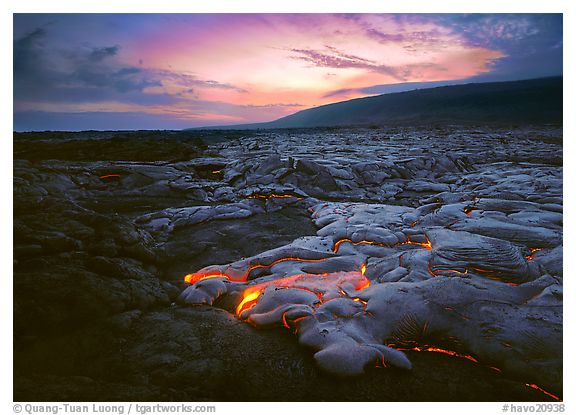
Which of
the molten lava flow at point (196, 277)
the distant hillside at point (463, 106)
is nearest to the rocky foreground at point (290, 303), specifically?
the molten lava flow at point (196, 277)

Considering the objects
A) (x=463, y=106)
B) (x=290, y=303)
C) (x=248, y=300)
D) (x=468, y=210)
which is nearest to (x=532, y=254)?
(x=468, y=210)

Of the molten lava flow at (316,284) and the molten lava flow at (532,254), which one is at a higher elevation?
the molten lava flow at (532,254)

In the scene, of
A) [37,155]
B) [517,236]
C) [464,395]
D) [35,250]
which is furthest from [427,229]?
[37,155]

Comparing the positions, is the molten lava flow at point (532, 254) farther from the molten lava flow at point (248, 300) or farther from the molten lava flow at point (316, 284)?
the molten lava flow at point (248, 300)

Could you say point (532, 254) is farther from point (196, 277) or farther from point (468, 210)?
point (196, 277)

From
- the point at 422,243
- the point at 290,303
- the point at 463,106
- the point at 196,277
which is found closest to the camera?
the point at 290,303

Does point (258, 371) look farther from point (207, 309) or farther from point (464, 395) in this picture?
point (464, 395)

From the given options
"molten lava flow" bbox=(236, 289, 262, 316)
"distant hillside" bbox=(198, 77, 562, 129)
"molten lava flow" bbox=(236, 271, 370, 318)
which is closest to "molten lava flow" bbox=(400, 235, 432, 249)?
"molten lava flow" bbox=(236, 271, 370, 318)
